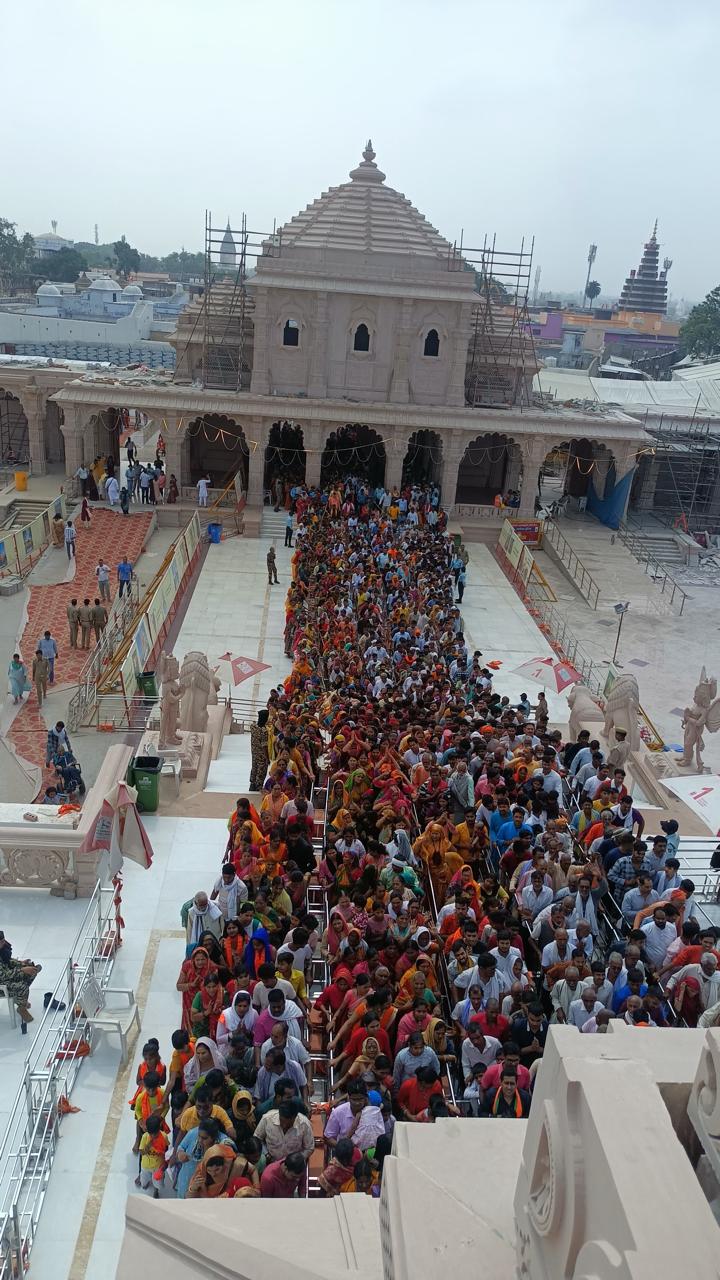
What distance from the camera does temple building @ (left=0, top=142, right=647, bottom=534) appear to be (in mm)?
32531

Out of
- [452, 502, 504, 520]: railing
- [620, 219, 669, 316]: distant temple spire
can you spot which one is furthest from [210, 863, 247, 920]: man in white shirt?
[620, 219, 669, 316]: distant temple spire

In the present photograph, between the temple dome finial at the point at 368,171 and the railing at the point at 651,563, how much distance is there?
1490 centimetres

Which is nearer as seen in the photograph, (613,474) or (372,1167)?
(372,1167)

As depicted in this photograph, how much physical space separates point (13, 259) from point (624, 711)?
11015 cm

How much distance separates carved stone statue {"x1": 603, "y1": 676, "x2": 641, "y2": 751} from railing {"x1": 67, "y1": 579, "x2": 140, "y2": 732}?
30.0 ft

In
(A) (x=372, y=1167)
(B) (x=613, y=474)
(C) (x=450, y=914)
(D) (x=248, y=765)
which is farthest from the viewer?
(B) (x=613, y=474)

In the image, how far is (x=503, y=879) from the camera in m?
10.6

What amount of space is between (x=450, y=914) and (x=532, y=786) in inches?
108

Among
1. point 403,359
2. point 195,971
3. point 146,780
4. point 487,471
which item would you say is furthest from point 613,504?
point 195,971

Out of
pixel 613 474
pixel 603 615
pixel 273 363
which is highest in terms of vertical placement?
pixel 273 363

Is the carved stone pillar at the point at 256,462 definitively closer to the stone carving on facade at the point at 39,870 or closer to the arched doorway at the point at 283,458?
the arched doorway at the point at 283,458

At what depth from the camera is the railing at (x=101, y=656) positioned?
18.5 meters

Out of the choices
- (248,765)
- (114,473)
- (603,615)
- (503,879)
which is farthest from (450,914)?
(114,473)

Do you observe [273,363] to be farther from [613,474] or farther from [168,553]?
[613,474]
